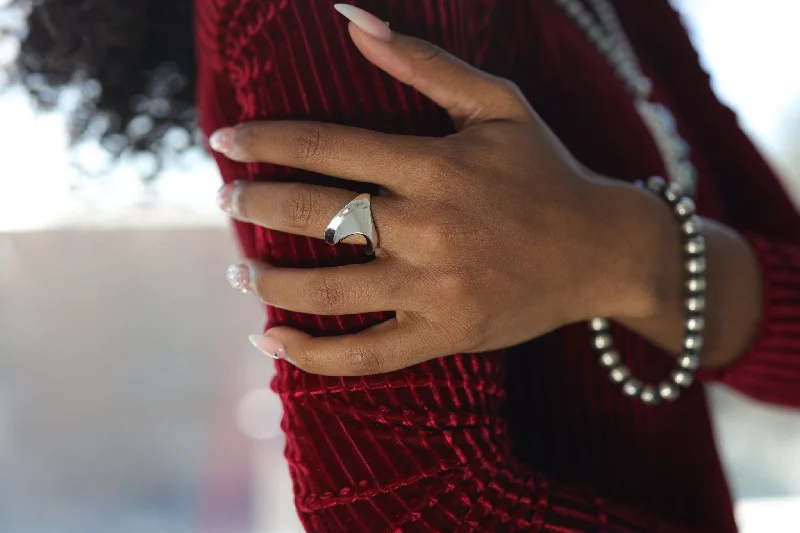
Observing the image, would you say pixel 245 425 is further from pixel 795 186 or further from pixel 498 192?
pixel 795 186

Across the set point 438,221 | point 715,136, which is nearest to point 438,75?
point 438,221

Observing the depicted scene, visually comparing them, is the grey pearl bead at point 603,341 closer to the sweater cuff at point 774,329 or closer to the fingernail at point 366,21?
the sweater cuff at point 774,329

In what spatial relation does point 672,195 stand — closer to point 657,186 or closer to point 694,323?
point 657,186

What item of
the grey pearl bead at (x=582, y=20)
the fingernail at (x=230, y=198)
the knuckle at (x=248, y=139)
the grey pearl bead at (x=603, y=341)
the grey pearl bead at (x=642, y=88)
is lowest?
the grey pearl bead at (x=603, y=341)

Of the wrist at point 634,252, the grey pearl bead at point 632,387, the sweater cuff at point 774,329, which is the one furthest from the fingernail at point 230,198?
the sweater cuff at point 774,329

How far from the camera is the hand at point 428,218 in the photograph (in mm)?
439

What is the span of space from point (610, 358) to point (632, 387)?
4 cm

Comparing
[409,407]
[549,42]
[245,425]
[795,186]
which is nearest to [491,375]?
[409,407]

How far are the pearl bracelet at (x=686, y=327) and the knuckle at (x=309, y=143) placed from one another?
312 millimetres

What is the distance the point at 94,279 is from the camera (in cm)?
103

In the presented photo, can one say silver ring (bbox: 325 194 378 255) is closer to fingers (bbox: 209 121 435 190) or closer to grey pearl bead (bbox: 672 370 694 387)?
fingers (bbox: 209 121 435 190)

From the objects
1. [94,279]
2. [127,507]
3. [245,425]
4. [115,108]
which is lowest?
[127,507]

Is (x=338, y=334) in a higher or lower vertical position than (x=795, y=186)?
lower

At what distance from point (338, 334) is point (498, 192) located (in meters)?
0.16
